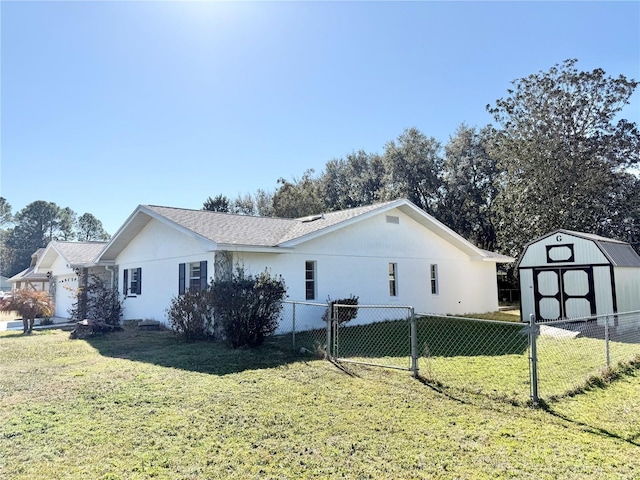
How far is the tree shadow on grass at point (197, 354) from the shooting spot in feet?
26.8

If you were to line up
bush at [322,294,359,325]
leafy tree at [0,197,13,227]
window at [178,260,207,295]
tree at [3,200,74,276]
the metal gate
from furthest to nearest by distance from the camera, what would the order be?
leafy tree at [0,197,13,227] < tree at [3,200,74,276] < bush at [322,294,359,325] < window at [178,260,207,295] < the metal gate

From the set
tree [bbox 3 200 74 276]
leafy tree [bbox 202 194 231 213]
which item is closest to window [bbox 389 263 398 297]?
leafy tree [bbox 202 194 231 213]

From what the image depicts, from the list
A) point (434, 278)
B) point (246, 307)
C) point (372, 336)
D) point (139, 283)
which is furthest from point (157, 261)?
point (434, 278)

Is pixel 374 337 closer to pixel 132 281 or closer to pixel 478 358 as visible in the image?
pixel 478 358

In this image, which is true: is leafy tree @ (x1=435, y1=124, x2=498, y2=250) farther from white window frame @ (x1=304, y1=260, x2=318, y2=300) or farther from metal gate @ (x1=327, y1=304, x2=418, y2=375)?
white window frame @ (x1=304, y1=260, x2=318, y2=300)

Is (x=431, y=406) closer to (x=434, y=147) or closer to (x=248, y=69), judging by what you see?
(x=248, y=69)

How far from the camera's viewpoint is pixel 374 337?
11.6 m

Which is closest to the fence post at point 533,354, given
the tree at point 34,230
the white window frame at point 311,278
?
the white window frame at point 311,278

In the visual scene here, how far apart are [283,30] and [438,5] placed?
381 cm

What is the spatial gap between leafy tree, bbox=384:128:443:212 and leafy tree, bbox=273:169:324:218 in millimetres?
5825

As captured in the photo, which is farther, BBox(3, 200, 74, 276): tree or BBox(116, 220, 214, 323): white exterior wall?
BBox(3, 200, 74, 276): tree

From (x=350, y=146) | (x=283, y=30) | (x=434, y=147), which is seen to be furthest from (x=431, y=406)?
(x=350, y=146)

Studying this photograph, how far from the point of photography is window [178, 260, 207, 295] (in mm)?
12734

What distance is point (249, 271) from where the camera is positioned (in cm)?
1209
